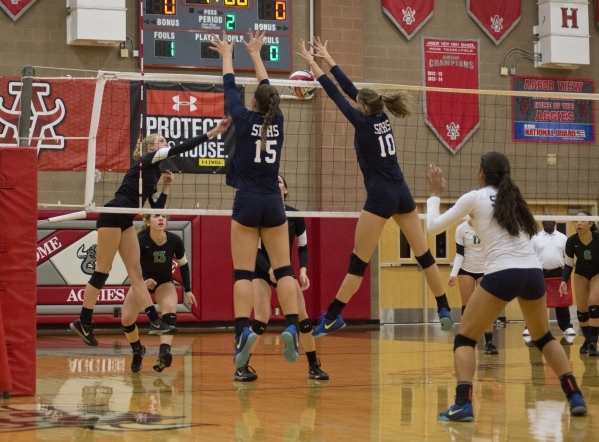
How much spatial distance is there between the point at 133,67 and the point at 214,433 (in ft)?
38.0

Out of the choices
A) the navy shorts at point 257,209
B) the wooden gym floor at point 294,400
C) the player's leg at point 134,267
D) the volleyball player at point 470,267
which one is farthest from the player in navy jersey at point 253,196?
the volleyball player at point 470,267

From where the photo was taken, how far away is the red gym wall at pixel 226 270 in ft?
53.1

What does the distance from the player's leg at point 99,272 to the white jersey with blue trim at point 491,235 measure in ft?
12.3

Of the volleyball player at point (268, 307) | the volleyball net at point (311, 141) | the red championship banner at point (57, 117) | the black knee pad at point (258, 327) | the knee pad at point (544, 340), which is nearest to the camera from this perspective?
the knee pad at point (544, 340)

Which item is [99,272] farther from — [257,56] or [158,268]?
[257,56]

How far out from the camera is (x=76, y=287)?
51.2ft

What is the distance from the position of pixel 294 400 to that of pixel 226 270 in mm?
9479

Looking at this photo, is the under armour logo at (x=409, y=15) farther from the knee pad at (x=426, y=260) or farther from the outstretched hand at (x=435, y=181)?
the outstretched hand at (x=435, y=181)

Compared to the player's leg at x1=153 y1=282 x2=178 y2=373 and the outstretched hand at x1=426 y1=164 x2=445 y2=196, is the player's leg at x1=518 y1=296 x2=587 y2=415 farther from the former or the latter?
the player's leg at x1=153 y1=282 x2=178 y2=373

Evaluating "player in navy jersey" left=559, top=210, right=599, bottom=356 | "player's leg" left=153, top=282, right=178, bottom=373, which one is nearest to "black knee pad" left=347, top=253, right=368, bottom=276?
"player's leg" left=153, top=282, right=178, bottom=373

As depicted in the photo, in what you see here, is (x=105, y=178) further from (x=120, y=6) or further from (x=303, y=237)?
(x=303, y=237)

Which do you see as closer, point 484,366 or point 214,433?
point 214,433

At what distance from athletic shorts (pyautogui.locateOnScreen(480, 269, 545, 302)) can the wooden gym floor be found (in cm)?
80

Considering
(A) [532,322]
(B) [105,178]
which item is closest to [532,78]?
(B) [105,178]
